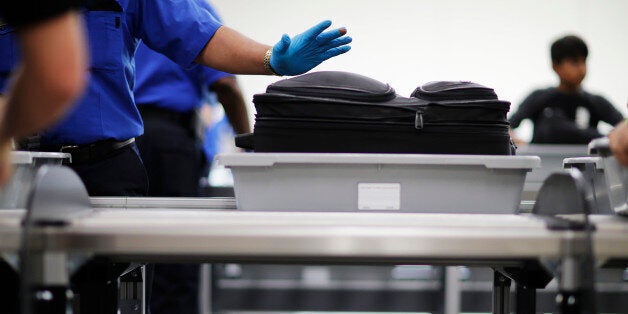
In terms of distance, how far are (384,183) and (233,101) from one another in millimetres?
1515

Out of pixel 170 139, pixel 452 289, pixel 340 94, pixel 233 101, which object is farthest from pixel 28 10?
pixel 452 289

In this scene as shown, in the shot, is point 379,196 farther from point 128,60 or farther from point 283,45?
point 128,60

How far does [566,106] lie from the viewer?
10.3ft

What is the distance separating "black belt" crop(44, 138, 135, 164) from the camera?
1364mm

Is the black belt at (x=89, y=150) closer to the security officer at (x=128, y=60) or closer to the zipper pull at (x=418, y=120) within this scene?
the security officer at (x=128, y=60)

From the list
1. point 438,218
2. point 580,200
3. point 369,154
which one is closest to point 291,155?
point 369,154

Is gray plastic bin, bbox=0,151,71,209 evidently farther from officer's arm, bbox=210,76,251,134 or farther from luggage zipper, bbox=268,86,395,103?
officer's arm, bbox=210,76,251,134

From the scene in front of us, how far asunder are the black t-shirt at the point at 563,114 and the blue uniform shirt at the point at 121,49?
1970mm

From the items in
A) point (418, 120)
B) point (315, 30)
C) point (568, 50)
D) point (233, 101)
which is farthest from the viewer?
point (568, 50)

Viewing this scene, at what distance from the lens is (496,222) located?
2.86ft

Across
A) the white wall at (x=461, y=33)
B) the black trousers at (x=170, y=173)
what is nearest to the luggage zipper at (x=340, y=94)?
the black trousers at (x=170, y=173)

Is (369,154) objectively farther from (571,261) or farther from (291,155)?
(571,261)

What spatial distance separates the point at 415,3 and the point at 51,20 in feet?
13.5

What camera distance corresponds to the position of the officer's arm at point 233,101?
2.54 m
